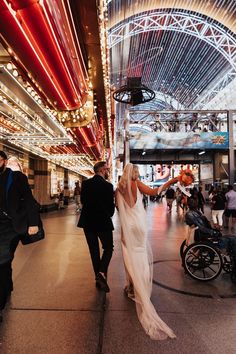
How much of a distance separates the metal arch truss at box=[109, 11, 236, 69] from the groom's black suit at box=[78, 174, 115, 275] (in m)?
21.1

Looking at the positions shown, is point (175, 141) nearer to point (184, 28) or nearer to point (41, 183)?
point (184, 28)

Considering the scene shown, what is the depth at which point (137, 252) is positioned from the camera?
390cm

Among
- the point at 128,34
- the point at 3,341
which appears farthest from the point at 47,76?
the point at 128,34

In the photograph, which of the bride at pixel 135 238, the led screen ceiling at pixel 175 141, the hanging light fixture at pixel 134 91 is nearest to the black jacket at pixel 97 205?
the bride at pixel 135 238

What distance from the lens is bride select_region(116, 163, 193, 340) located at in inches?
142

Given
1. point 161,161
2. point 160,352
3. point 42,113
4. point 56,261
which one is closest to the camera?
point 160,352

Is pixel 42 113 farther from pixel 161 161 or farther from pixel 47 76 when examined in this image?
pixel 161 161

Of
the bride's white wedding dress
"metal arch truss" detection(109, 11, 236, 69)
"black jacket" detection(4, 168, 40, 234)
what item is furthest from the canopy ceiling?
"black jacket" detection(4, 168, 40, 234)

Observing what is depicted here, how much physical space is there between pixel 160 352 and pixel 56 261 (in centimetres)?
375

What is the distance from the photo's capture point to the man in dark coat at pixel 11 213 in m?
3.32

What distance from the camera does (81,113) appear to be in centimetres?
938

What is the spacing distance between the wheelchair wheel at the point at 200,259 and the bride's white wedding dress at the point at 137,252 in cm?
142

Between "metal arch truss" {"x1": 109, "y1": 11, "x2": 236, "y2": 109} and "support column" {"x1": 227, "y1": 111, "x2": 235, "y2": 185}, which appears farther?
"metal arch truss" {"x1": 109, "y1": 11, "x2": 236, "y2": 109}

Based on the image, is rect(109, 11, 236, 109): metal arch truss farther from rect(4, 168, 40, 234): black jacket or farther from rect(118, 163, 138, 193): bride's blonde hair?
→ rect(4, 168, 40, 234): black jacket
